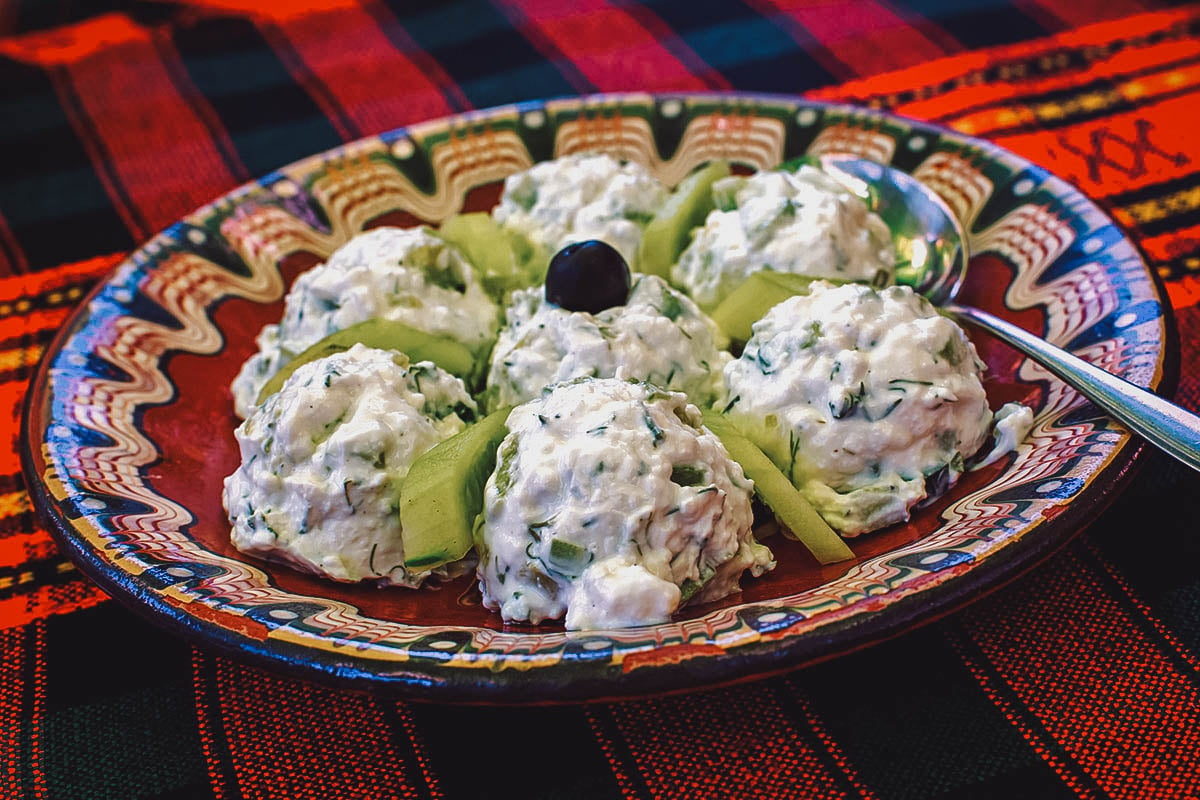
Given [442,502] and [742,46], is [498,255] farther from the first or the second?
[742,46]

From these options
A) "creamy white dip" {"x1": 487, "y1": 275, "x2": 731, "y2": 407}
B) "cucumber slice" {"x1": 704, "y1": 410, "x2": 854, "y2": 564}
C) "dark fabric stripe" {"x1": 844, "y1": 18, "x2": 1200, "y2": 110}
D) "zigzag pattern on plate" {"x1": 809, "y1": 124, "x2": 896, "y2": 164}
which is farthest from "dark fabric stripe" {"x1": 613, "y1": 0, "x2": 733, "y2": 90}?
"cucumber slice" {"x1": 704, "y1": 410, "x2": 854, "y2": 564}

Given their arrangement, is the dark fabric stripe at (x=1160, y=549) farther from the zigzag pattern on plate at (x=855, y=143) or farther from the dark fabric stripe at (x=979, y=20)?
the dark fabric stripe at (x=979, y=20)

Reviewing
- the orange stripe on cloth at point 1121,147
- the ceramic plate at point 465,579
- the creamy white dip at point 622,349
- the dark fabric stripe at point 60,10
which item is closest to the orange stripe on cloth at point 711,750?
the ceramic plate at point 465,579

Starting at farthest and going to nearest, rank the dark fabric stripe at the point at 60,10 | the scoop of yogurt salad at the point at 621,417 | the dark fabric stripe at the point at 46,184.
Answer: the dark fabric stripe at the point at 60,10 < the dark fabric stripe at the point at 46,184 < the scoop of yogurt salad at the point at 621,417

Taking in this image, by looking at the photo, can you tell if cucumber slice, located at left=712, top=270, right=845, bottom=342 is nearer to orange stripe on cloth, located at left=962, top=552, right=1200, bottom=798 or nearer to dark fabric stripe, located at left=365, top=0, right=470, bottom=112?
orange stripe on cloth, located at left=962, top=552, right=1200, bottom=798

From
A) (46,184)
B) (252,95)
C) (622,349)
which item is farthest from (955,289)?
(46,184)

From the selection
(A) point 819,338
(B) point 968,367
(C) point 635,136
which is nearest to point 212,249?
(C) point 635,136
